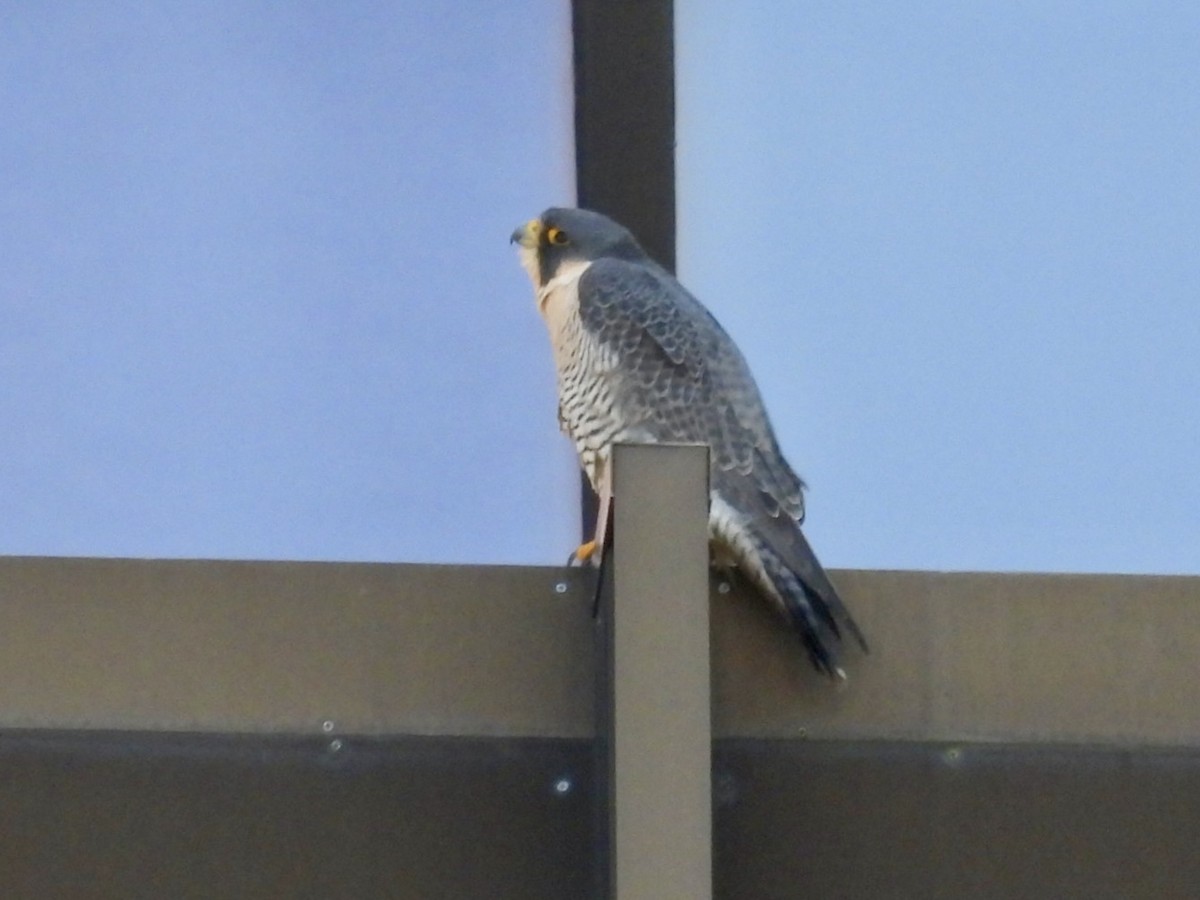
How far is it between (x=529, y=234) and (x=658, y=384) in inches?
23.5

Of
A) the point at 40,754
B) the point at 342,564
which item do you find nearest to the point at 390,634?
the point at 342,564

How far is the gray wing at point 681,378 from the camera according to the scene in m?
2.30

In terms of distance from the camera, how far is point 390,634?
1.70 meters

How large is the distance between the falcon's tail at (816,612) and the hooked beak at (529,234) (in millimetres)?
1170

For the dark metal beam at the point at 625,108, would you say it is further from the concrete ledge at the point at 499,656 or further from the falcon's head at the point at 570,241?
the concrete ledge at the point at 499,656

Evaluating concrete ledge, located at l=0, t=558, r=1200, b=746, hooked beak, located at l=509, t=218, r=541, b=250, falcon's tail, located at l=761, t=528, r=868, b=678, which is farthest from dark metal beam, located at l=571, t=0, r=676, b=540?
concrete ledge, located at l=0, t=558, r=1200, b=746

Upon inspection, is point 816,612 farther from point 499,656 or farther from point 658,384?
point 658,384

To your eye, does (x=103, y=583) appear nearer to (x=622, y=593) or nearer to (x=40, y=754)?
(x=40, y=754)

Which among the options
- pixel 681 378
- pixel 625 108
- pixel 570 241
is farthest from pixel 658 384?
pixel 625 108

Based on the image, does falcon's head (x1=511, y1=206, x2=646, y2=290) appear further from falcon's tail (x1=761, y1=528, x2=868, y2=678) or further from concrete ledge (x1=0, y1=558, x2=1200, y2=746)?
concrete ledge (x1=0, y1=558, x2=1200, y2=746)

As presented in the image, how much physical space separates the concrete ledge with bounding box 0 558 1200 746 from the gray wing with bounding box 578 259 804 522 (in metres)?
0.50

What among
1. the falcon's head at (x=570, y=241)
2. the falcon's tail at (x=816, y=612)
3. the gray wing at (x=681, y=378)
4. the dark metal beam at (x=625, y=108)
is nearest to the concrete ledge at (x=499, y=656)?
the falcon's tail at (x=816, y=612)

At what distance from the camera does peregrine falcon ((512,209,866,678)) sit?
213 centimetres

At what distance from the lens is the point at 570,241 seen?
283 cm
